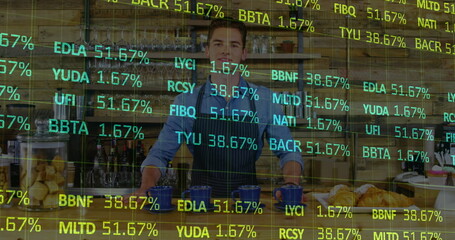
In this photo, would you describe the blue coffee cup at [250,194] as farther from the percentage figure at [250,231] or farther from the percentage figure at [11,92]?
the percentage figure at [11,92]

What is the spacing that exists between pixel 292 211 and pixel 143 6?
103 cm

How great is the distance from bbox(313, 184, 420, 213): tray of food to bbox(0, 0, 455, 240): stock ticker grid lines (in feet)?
0.06

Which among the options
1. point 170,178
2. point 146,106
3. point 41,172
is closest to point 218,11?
point 146,106

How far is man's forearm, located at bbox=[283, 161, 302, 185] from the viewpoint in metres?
1.57

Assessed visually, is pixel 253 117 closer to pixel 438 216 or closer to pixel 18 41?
pixel 438 216

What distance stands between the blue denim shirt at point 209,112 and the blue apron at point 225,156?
21mm

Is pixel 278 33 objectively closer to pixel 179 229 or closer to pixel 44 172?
pixel 179 229

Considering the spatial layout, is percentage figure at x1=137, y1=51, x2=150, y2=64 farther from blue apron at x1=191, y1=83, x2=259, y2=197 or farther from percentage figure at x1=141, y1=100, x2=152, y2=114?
blue apron at x1=191, y1=83, x2=259, y2=197

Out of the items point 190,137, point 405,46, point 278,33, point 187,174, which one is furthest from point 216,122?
point 405,46

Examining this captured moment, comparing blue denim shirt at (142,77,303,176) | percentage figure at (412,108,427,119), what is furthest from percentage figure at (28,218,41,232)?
percentage figure at (412,108,427,119)

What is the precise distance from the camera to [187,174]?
160 cm

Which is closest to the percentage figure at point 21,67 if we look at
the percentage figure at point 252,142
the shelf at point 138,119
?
the shelf at point 138,119

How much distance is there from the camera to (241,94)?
1.55 metres

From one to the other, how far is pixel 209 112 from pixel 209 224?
420mm
